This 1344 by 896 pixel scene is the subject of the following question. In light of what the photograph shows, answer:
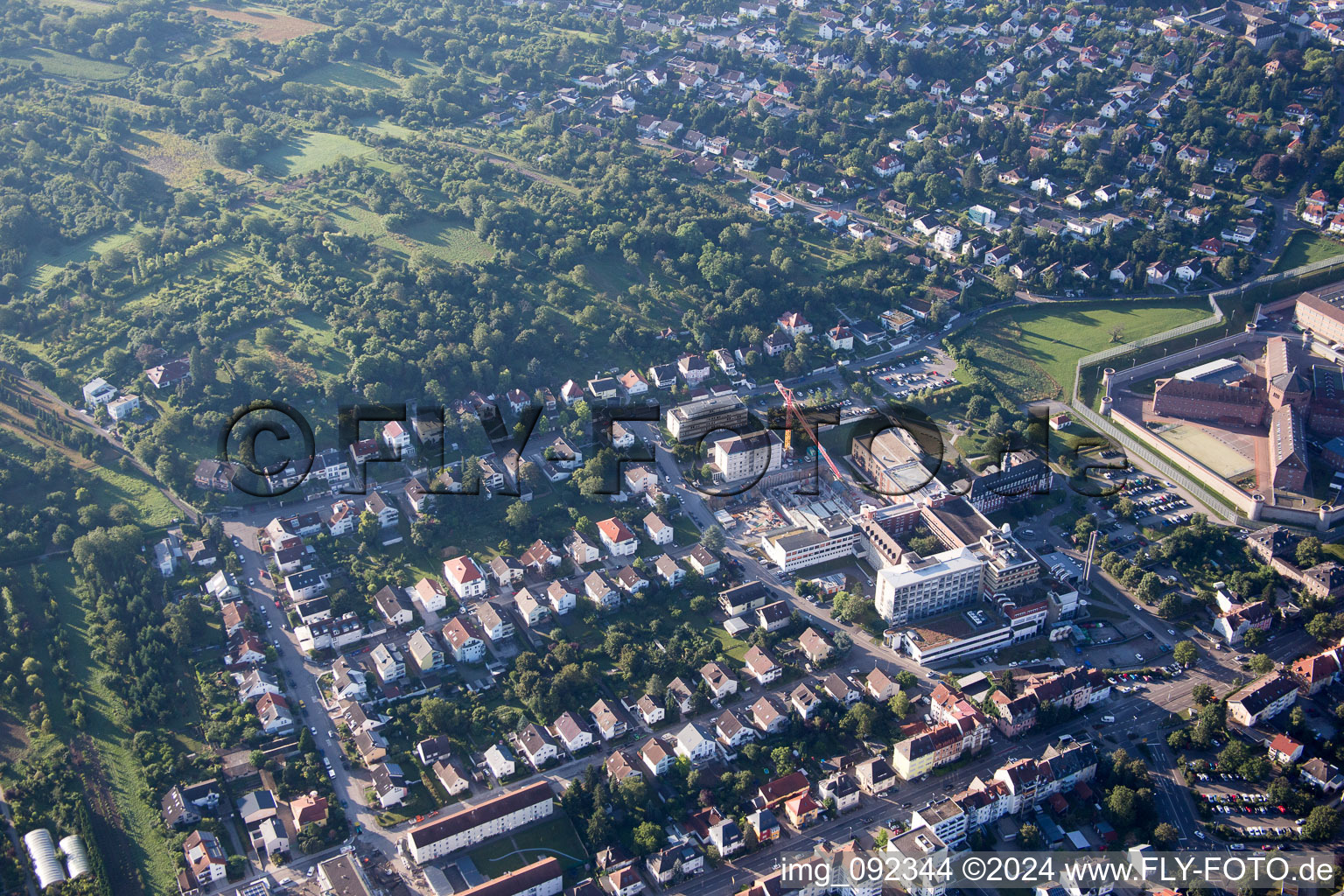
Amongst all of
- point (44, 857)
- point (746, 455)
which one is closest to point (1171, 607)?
point (746, 455)

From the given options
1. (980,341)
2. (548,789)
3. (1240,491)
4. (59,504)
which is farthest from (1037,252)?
(59,504)

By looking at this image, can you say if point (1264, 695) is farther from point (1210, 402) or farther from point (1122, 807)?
point (1210, 402)

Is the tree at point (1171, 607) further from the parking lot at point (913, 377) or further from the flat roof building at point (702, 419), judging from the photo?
the flat roof building at point (702, 419)

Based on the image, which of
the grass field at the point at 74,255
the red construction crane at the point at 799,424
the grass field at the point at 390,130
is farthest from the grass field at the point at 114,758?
the grass field at the point at 390,130

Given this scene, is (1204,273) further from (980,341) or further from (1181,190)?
(980,341)

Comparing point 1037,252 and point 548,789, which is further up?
point 1037,252
